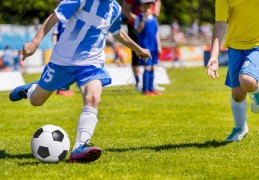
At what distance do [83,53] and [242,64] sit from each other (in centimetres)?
174

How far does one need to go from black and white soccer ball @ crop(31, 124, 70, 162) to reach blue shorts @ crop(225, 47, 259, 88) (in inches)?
76.6

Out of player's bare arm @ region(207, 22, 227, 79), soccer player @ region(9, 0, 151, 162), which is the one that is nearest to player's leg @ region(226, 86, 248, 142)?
player's bare arm @ region(207, 22, 227, 79)

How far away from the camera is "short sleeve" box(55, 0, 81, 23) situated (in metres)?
6.17

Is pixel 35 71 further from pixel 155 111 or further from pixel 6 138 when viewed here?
pixel 6 138

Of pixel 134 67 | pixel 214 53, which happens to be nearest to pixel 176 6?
pixel 134 67

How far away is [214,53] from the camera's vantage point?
6562 mm

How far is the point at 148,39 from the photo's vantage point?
46.1ft

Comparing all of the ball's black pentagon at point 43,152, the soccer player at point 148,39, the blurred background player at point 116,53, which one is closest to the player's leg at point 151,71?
the soccer player at point 148,39

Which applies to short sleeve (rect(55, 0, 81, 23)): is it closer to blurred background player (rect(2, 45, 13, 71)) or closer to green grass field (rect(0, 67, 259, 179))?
green grass field (rect(0, 67, 259, 179))

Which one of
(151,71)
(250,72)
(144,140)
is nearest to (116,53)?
(151,71)

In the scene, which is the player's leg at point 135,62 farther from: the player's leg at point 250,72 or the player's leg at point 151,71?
the player's leg at point 250,72

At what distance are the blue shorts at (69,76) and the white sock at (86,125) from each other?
31cm

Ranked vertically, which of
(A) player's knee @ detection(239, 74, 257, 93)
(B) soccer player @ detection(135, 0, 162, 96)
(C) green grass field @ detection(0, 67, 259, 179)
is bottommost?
(B) soccer player @ detection(135, 0, 162, 96)

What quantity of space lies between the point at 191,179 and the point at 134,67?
31.2 ft
